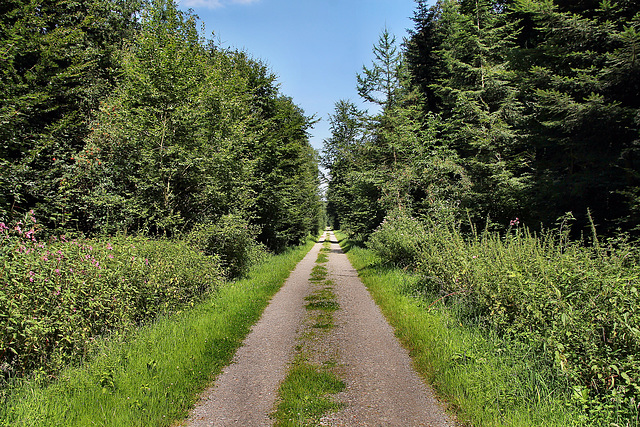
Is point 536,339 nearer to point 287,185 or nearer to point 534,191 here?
point 534,191

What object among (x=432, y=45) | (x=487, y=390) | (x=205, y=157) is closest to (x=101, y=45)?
(x=205, y=157)

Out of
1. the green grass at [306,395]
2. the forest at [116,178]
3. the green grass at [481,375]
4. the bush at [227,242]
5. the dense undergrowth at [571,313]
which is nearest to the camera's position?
the dense undergrowth at [571,313]

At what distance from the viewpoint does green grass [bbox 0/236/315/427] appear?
3225mm

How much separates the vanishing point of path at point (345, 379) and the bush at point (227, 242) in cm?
358

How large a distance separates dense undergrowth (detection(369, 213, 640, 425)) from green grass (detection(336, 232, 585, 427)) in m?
0.14

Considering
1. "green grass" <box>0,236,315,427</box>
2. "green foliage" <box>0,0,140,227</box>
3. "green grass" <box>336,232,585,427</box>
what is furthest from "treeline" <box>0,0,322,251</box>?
"green grass" <box>336,232,585,427</box>

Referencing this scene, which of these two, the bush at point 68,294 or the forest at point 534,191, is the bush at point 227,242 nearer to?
A: the bush at point 68,294

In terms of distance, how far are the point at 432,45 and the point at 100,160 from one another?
22075 mm

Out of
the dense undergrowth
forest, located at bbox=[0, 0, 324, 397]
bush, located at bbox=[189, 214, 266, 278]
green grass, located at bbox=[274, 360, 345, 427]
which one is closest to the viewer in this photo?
the dense undergrowth

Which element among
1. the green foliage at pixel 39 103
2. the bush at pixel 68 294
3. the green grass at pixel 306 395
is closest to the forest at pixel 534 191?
the green grass at pixel 306 395

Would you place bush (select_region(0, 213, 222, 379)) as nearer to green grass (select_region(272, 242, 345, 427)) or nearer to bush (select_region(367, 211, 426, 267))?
green grass (select_region(272, 242, 345, 427))

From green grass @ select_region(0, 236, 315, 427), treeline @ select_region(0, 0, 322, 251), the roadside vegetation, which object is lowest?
green grass @ select_region(0, 236, 315, 427)

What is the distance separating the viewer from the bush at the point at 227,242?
32.3 ft

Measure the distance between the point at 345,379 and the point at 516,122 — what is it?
14.6 metres
